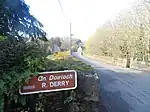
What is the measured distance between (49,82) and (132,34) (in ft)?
113

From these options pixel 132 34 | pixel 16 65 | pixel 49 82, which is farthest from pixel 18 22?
pixel 132 34

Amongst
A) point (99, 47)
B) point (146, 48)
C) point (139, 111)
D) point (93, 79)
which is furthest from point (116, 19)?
point (93, 79)

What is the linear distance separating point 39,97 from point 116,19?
40.8 metres

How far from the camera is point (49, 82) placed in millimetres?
4594

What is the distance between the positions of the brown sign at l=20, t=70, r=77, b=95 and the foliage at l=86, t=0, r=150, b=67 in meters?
28.4

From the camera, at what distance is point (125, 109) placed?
8836 millimetres

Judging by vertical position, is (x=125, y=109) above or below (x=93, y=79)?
below

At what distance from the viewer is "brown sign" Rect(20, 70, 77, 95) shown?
4.50 m

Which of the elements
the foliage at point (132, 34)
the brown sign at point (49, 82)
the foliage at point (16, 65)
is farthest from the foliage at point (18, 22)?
the foliage at point (132, 34)

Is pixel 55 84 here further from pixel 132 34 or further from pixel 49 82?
pixel 132 34

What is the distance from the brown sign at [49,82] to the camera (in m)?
4.50

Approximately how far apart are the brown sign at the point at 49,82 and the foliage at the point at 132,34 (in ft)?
93.0

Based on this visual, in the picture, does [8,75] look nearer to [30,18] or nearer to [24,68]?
[24,68]

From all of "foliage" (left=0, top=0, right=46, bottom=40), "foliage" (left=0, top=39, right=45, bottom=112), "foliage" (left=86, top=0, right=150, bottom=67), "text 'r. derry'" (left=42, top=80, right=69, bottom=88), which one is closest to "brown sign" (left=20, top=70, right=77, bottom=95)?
"text 'r. derry'" (left=42, top=80, right=69, bottom=88)
